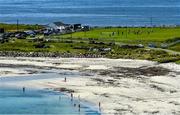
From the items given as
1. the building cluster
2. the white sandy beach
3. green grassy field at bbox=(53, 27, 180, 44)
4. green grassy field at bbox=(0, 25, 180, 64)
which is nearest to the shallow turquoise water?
the white sandy beach

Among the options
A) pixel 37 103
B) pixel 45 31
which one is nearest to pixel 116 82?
pixel 37 103

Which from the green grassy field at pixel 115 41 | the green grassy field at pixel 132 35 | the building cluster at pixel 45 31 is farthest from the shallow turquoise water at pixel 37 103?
the building cluster at pixel 45 31

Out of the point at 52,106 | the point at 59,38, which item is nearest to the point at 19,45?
the point at 59,38

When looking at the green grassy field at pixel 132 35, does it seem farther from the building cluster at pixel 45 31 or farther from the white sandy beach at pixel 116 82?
the white sandy beach at pixel 116 82

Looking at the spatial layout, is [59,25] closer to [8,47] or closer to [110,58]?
[8,47]

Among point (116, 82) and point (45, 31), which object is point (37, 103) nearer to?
point (116, 82)

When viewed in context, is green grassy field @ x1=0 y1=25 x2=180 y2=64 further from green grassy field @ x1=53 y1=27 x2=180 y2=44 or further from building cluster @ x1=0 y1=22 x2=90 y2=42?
building cluster @ x1=0 y1=22 x2=90 y2=42
